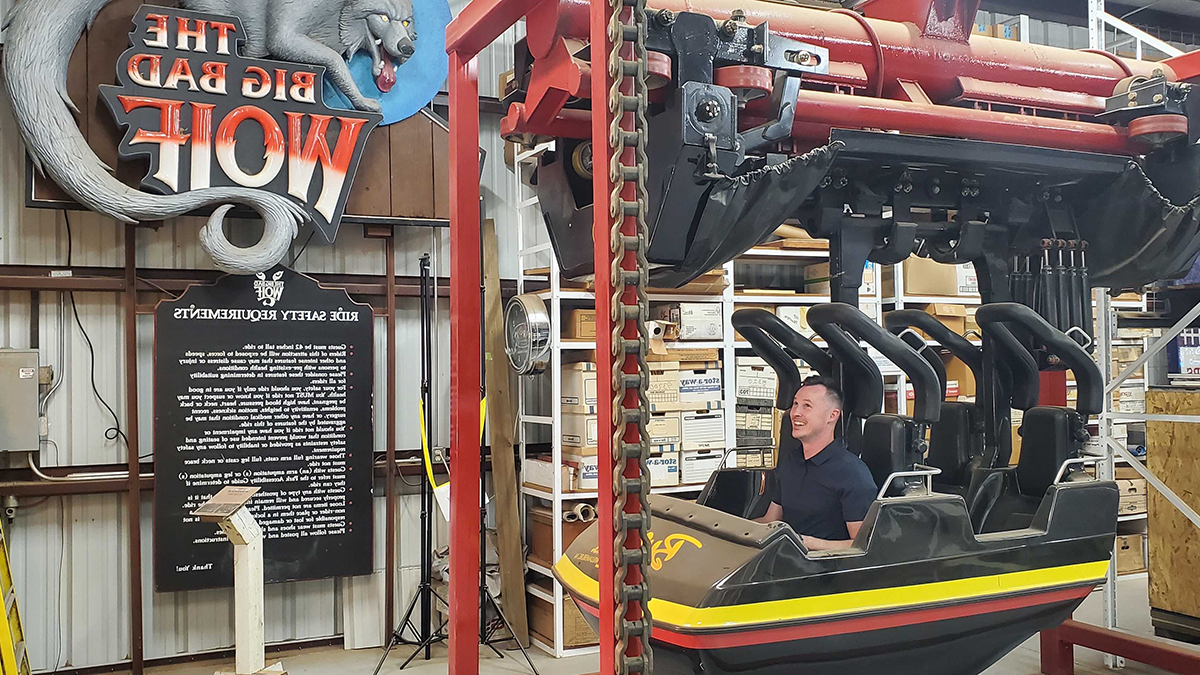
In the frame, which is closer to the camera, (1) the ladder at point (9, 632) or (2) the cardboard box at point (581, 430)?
(1) the ladder at point (9, 632)

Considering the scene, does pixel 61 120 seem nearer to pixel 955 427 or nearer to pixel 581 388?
pixel 581 388

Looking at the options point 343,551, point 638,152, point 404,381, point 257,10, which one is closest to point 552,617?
point 343,551

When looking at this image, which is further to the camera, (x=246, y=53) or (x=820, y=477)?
(x=246, y=53)

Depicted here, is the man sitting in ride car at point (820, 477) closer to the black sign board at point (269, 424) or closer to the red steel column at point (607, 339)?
the red steel column at point (607, 339)

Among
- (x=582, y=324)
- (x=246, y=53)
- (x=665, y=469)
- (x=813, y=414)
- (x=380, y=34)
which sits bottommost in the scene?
(x=665, y=469)

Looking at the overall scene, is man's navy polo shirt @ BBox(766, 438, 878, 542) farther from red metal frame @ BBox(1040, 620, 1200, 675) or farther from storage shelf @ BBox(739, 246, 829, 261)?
storage shelf @ BBox(739, 246, 829, 261)

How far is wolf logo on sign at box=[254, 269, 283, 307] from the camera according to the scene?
214 inches

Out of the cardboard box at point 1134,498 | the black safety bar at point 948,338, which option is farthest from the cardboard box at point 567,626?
the cardboard box at point 1134,498

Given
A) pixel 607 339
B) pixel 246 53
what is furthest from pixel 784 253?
pixel 607 339

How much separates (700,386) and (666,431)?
0.35 metres

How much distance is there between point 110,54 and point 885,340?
4268mm

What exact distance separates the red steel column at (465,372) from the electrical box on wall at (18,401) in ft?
9.97

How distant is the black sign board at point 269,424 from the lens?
5.23 metres

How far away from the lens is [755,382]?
20.0 feet
